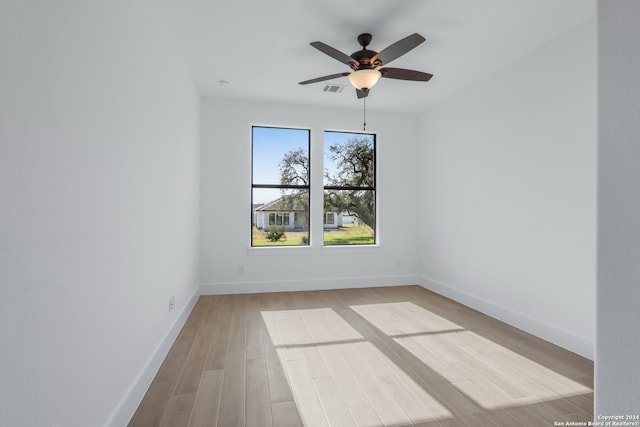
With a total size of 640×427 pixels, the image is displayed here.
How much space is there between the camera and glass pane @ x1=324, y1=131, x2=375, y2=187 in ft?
16.9

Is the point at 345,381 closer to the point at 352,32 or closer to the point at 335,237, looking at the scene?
the point at 352,32

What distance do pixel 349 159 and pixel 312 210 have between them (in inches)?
40.5

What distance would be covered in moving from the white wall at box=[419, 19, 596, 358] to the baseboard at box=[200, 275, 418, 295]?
791mm

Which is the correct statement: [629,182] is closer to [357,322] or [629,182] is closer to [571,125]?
[571,125]

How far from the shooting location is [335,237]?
5.15 meters

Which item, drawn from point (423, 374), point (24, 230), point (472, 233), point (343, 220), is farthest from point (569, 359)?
point (24, 230)

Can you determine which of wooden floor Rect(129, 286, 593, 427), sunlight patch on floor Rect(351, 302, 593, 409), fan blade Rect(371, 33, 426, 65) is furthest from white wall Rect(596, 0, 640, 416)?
fan blade Rect(371, 33, 426, 65)

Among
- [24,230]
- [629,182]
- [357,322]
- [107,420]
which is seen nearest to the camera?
[629,182]

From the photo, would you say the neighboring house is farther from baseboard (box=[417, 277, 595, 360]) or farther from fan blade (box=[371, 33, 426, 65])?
fan blade (box=[371, 33, 426, 65])

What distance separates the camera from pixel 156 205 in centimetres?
248

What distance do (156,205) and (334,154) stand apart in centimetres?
319

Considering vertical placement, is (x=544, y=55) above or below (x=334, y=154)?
above

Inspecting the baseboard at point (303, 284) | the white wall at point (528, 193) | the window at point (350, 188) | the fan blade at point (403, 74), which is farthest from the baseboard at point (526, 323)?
the fan blade at point (403, 74)

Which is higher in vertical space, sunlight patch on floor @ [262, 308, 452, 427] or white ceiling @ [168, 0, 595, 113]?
white ceiling @ [168, 0, 595, 113]
